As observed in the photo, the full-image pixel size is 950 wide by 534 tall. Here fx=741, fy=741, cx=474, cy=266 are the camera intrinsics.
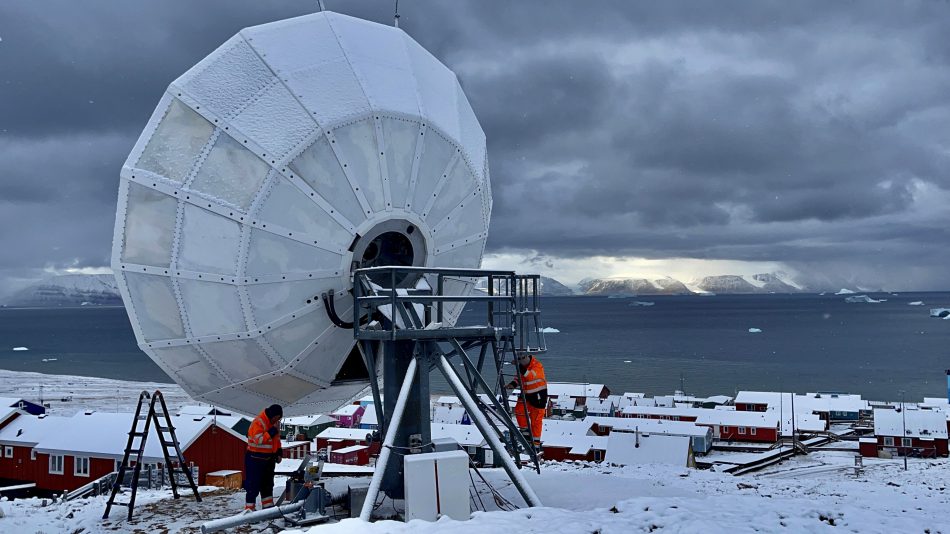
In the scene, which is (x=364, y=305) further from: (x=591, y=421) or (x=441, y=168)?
(x=591, y=421)

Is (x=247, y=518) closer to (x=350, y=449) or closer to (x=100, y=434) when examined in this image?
(x=100, y=434)

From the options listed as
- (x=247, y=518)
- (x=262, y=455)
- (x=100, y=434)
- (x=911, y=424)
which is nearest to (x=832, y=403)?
(x=911, y=424)

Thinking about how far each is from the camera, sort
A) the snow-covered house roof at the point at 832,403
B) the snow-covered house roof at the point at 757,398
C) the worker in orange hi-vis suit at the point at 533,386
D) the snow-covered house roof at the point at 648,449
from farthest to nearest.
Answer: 1. the snow-covered house roof at the point at 757,398
2. the snow-covered house roof at the point at 832,403
3. the snow-covered house roof at the point at 648,449
4. the worker in orange hi-vis suit at the point at 533,386

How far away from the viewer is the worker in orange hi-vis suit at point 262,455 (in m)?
11.0

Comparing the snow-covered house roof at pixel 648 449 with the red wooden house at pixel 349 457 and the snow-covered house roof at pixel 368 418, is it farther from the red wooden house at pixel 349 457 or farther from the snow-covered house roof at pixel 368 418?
the snow-covered house roof at pixel 368 418

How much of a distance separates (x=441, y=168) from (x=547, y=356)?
124604mm

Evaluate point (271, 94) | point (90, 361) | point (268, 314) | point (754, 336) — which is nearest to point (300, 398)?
point (268, 314)

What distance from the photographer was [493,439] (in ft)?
32.9

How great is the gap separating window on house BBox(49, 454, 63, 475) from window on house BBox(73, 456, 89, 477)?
93 cm

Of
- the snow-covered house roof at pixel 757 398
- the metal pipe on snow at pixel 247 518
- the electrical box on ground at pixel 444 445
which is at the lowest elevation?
the snow-covered house roof at pixel 757 398

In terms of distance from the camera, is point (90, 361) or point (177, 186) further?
point (90, 361)

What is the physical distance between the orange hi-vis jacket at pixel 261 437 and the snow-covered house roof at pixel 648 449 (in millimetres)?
32394

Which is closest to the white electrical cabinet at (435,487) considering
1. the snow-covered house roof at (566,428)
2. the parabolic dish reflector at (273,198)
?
the parabolic dish reflector at (273,198)

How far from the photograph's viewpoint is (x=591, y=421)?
180 feet
